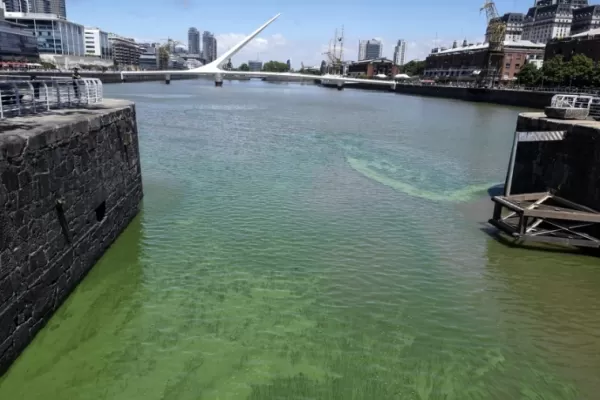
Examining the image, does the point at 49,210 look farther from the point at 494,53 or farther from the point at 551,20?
the point at 551,20

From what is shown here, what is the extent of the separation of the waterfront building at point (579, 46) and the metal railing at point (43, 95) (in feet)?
271

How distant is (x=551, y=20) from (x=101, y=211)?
622ft

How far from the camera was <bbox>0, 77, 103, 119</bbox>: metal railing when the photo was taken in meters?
8.15

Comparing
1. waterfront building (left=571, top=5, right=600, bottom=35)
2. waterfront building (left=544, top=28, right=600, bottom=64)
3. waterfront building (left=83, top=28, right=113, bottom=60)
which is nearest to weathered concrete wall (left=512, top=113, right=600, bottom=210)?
waterfront building (left=544, top=28, right=600, bottom=64)

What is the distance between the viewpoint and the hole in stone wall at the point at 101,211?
947 centimetres

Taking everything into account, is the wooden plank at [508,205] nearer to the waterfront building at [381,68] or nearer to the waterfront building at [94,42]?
the waterfront building at [381,68]

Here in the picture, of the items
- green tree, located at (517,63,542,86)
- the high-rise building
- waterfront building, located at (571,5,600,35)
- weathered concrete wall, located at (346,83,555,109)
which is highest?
the high-rise building

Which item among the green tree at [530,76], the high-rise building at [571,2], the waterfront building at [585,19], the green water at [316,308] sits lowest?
the green water at [316,308]

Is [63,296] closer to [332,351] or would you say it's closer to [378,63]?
[332,351]

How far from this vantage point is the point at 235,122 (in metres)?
36.6

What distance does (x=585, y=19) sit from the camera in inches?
5684

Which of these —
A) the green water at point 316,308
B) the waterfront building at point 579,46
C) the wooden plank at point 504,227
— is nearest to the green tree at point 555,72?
the waterfront building at point 579,46

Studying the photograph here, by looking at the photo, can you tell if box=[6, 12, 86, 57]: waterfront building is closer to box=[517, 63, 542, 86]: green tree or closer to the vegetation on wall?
box=[517, 63, 542, 86]: green tree

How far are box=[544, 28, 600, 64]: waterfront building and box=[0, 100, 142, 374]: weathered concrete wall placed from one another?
8414cm
